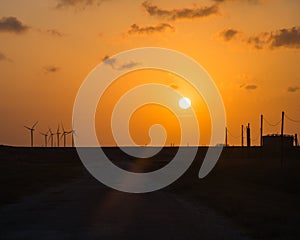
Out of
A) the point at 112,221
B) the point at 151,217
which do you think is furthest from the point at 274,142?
the point at 112,221

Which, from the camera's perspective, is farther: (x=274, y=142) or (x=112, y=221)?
A: (x=274, y=142)

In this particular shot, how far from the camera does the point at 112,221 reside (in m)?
22.4

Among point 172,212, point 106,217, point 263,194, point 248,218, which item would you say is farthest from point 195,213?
point 263,194

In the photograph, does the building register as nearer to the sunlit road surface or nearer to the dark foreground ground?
the dark foreground ground

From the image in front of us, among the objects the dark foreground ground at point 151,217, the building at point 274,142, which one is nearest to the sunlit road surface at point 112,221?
the dark foreground ground at point 151,217

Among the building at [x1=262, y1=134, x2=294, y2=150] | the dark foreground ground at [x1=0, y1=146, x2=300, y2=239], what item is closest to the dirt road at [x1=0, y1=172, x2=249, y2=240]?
the dark foreground ground at [x1=0, y1=146, x2=300, y2=239]

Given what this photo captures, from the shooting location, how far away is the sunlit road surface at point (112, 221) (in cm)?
1861

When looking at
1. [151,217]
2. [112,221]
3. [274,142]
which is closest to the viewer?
[112,221]

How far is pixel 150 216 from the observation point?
80.5 ft

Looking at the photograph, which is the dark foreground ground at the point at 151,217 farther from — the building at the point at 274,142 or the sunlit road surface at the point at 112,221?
the building at the point at 274,142

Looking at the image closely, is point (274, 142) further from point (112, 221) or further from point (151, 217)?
point (112, 221)

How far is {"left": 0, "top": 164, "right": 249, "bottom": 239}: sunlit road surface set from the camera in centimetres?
1861

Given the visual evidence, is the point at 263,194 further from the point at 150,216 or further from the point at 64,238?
the point at 64,238

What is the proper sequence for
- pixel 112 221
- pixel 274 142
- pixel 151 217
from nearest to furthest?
pixel 112 221 < pixel 151 217 < pixel 274 142
